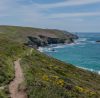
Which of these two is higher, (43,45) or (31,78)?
(31,78)

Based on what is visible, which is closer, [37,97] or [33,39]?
[37,97]

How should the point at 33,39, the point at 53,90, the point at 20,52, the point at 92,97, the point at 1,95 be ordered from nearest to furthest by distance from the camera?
1. the point at 1,95
2. the point at 53,90
3. the point at 92,97
4. the point at 20,52
5. the point at 33,39

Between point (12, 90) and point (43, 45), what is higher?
point (12, 90)

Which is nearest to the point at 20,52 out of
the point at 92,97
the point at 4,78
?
the point at 4,78

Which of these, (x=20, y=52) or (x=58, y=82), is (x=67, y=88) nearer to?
(x=58, y=82)

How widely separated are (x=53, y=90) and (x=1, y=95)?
16.0ft

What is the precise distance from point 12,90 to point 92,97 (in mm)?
7829

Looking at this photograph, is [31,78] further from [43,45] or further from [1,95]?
[43,45]

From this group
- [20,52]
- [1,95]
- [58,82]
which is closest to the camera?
[1,95]

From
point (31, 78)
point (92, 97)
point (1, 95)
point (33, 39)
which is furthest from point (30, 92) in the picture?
point (33, 39)

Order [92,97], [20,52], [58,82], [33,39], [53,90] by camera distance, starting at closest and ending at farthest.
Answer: [53,90]
[92,97]
[58,82]
[20,52]
[33,39]

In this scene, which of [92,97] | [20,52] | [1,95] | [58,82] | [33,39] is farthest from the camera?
[33,39]

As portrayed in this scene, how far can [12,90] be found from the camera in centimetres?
2964

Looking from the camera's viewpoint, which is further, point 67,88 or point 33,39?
point 33,39
